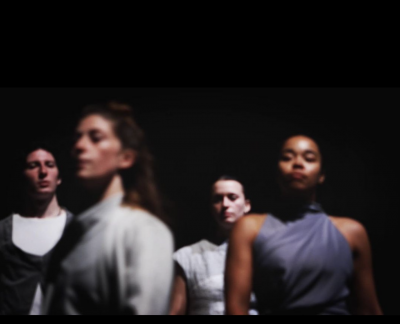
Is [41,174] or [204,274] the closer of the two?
[204,274]

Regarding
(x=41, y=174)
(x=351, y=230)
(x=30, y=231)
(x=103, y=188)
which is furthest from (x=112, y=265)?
(x=351, y=230)

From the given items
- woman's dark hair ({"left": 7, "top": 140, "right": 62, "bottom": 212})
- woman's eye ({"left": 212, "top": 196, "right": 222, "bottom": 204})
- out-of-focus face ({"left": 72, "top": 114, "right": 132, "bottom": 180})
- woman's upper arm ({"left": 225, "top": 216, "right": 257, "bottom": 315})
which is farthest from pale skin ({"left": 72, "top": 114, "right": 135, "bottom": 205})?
woman's upper arm ({"left": 225, "top": 216, "right": 257, "bottom": 315})

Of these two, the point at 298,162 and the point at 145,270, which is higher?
the point at 298,162

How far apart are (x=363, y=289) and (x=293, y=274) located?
466 millimetres

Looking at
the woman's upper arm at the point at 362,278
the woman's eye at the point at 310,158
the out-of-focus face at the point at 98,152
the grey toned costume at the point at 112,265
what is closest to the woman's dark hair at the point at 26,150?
the out-of-focus face at the point at 98,152

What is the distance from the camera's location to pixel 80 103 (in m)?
3.66

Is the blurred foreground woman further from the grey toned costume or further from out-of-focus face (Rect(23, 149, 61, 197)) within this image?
out-of-focus face (Rect(23, 149, 61, 197))

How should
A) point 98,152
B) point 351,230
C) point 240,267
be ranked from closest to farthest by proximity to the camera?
point 240,267 → point 98,152 → point 351,230

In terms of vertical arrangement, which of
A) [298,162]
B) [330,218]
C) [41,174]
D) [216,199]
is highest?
[298,162]

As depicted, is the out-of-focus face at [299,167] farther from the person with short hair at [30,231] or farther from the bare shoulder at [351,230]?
the person with short hair at [30,231]

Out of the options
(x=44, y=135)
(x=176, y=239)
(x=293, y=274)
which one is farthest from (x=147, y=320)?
(x=44, y=135)

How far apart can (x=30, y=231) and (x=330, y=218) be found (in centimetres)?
190

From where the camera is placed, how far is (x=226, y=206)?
3.53 meters

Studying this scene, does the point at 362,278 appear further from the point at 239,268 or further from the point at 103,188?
the point at 103,188
